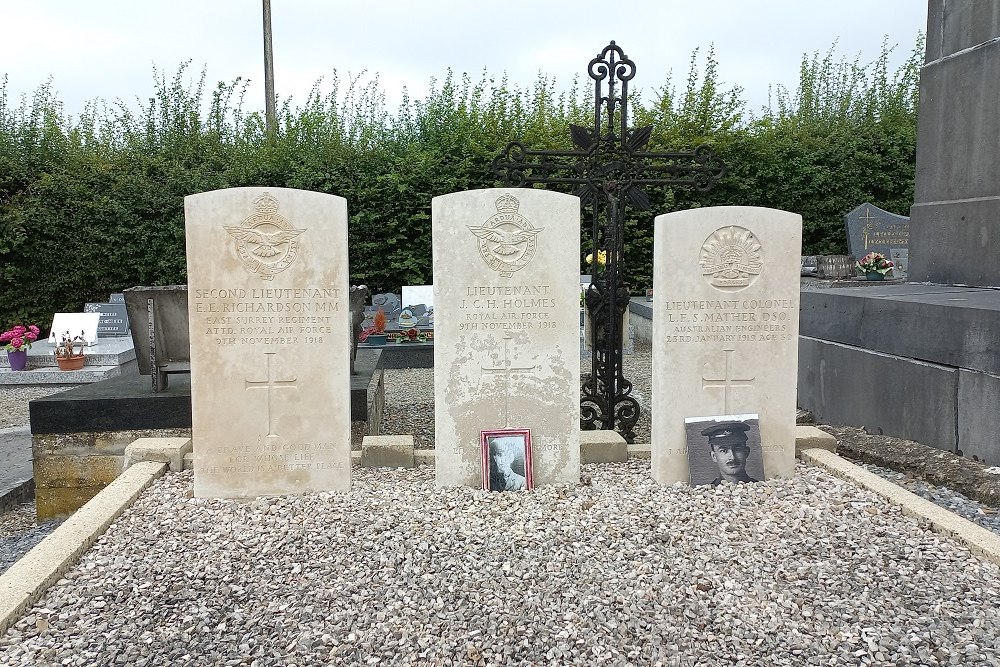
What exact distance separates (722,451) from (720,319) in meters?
0.71

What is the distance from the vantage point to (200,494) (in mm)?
3654

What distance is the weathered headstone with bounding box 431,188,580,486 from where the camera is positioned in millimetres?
3713

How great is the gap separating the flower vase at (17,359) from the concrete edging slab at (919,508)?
7.98 m

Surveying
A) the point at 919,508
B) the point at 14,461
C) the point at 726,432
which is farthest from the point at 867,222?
the point at 14,461

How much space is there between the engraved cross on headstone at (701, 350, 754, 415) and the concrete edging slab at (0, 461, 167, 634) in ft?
9.93

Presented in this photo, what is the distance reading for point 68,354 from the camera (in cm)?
777

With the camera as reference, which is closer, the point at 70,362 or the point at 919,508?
the point at 919,508

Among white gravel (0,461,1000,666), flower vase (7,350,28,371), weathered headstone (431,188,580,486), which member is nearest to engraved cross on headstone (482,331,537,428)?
weathered headstone (431,188,580,486)

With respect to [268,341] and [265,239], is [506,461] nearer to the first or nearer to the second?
[268,341]

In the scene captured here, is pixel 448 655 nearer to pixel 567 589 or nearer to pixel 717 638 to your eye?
pixel 567 589

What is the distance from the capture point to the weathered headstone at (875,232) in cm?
1150

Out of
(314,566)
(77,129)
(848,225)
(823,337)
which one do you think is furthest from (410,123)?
(314,566)

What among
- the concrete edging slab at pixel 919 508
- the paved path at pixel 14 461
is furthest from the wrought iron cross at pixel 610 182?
the paved path at pixel 14 461

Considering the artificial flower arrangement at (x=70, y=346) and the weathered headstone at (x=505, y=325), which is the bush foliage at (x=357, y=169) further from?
the weathered headstone at (x=505, y=325)
